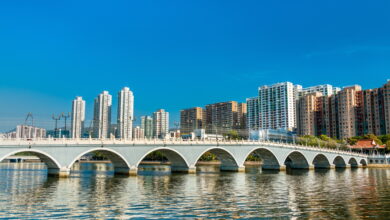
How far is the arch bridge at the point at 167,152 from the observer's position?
139 ft

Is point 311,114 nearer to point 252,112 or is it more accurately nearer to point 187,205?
point 252,112

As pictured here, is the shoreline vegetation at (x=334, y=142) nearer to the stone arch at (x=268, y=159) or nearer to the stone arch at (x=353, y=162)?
the stone arch at (x=353, y=162)

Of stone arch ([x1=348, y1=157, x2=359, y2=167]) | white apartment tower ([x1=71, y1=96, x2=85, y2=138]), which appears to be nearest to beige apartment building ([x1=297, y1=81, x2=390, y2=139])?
stone arch ([x1=348, y1=157, x2=359, y2=167])

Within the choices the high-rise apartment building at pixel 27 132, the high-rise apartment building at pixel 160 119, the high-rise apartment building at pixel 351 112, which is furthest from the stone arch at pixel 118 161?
the high-rise apartment building at pixel 351 112

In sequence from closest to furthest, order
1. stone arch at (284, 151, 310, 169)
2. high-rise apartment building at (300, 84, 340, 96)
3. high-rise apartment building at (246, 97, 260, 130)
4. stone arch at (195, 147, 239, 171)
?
stone arch at (195, 147, 239, 171)
stone arch at (284, 151, 310, 169)
high-rise apartment building at (246, 97, 260, 130)
high-rise apartment building at (300, 84, 340, 96)

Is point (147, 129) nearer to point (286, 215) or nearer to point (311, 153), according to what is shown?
point (311, 153)

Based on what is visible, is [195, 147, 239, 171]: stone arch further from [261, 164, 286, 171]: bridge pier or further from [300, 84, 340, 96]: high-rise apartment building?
[300, 84, 340, 96]: high-rise apartment building

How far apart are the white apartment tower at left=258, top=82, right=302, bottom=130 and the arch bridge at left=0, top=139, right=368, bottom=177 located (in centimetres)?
6764

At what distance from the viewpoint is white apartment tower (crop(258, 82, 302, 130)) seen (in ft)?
520

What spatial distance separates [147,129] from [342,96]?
7214 centimetres

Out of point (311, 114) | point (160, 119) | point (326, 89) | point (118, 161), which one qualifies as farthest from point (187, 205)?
point (326, 89)

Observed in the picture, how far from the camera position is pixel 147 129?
13538 centimetres

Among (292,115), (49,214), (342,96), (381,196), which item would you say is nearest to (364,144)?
(342,96)

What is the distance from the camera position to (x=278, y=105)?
161375mm
